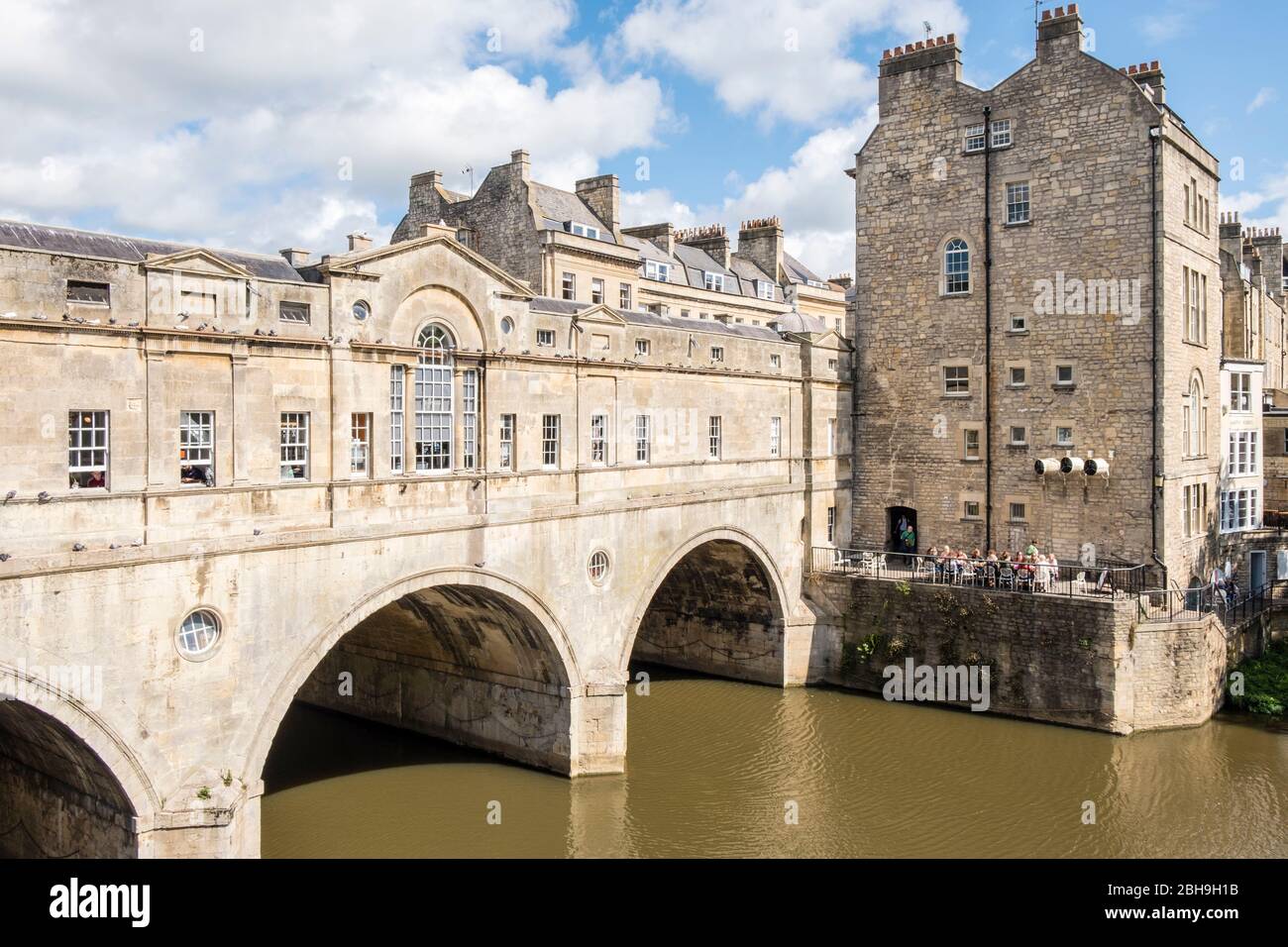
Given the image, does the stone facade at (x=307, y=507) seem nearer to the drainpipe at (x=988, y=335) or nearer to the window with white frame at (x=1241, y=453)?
the drainpipe at (x=988, y=335)

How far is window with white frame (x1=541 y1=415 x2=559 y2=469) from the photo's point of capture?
826 inches

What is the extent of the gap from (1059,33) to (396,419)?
20.6 m

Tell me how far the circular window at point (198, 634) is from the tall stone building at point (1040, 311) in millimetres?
20920

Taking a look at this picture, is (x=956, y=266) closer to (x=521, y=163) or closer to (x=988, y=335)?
(x=988, y=335)

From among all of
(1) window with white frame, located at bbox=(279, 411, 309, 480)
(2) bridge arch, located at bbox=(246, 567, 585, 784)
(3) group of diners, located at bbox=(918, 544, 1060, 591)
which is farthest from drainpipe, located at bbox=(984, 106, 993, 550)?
(1) window with white frame, located at bbox=(279, 411, 309, 480)

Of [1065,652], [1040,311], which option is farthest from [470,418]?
[1040,311]

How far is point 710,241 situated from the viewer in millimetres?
48156

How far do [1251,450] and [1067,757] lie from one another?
15344 millimetres

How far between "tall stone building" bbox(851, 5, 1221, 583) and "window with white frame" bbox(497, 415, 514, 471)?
1457 cm

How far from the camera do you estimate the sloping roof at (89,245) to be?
14.0 metres

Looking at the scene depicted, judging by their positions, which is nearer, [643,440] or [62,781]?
[62,781]

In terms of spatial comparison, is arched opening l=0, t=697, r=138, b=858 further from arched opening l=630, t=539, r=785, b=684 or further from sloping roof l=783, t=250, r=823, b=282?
sloping roof l=783, t=250, r=823, b=282
